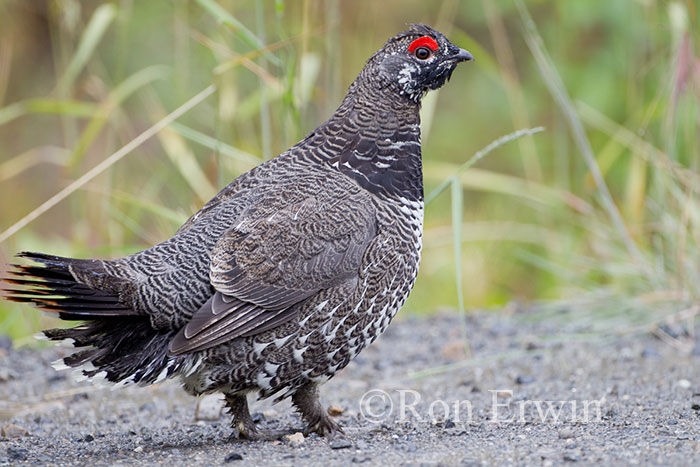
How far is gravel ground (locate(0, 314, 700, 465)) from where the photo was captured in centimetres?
380

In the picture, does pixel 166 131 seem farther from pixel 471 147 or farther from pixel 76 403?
pixel 471 147

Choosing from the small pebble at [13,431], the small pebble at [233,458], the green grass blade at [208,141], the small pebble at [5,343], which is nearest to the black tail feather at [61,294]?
the small pebble at [233,458]

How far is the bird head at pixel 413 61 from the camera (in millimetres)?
4754

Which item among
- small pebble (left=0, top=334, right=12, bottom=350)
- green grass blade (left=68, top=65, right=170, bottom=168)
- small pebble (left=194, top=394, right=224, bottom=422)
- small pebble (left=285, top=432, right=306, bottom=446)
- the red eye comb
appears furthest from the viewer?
small pebble (left=0, top=334, right=12, bottom=350)

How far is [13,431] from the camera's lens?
179 inches

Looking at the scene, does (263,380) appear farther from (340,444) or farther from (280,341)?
(340,444)

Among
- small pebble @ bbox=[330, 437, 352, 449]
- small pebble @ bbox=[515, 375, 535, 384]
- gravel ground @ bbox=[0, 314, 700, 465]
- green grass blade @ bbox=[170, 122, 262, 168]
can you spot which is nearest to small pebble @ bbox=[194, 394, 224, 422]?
gravel ground @ bbox=[0, 314, 700, 465]

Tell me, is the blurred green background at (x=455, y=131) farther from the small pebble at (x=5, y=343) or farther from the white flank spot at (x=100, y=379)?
the white flank spot at (x=100, y=379)

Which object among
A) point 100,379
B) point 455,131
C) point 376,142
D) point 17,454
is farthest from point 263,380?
point 455,131

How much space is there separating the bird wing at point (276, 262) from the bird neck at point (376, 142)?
0.24 metres

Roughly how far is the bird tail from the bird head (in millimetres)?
1819

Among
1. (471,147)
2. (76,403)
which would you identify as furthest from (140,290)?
(471,147)

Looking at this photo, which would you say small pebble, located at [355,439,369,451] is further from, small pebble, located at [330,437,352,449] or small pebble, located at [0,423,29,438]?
small pebble, located at [0,423,29,438]

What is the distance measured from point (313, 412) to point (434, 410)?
0.79m
